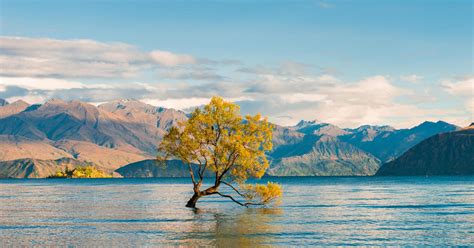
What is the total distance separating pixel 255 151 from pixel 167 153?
53.2ft

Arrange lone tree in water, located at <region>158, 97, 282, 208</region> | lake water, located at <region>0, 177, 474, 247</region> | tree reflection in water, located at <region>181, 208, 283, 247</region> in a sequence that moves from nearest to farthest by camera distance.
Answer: tree reflection in water, located at <region>181, 208, 283, 247</region> → lake water, located at <region>0, 177, 474, 247</region> → lone tree in water, located at <region>158, 97, 282, 208</region>

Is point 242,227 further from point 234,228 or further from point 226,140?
point 226,140

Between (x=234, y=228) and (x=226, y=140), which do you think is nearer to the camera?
(x=234, y=228)

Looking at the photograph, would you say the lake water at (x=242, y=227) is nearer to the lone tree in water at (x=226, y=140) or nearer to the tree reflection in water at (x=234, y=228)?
the tree reflection in water at (x=234, y=228)

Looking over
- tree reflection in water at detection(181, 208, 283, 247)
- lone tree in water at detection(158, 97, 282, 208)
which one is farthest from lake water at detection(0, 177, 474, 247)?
lone tree in water at detection(158, 97, 282, 208)

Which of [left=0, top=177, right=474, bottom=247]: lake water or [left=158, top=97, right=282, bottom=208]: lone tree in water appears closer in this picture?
[left=0, top=177, right=474, bottom=247]: lake water

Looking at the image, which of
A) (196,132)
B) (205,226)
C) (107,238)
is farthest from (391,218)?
(107,238)

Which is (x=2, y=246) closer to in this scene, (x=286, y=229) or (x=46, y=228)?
(x=46, y=228)

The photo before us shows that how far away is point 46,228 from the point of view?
7869cm

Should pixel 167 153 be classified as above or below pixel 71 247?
above

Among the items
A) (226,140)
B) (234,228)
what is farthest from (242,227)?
(226,140)

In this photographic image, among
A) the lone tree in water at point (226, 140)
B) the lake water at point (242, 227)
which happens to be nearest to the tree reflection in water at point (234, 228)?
the lake water at point (242, 227)

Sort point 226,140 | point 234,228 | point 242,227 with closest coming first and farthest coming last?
point 234,228 < point 242,227 < point 226,140

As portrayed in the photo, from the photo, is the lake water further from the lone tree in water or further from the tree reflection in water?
the lone tree in water
